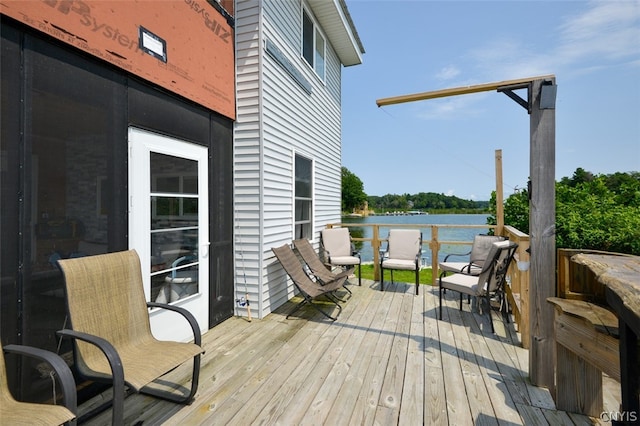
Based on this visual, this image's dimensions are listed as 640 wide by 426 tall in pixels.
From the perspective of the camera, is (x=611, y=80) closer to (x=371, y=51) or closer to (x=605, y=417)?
(x=371, y=51)

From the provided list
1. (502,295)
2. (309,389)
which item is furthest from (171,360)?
(502,295)

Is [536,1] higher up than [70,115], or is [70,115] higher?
[536,1]

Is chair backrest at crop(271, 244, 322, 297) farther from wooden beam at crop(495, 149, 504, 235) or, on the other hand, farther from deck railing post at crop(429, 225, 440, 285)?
wooden beam at crop(495, 149, 504, 235)

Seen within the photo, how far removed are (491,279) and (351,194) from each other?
132 ft

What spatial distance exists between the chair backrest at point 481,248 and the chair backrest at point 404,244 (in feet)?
3.17

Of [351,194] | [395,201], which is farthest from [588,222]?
[351,194]

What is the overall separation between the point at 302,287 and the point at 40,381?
262 cm

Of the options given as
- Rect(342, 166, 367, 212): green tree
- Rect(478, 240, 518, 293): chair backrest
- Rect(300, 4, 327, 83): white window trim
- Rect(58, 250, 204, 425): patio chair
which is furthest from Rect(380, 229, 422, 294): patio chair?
Rect(342, 166, 367, 212): green tree

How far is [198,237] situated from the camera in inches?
134

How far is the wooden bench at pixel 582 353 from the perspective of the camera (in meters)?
1.66

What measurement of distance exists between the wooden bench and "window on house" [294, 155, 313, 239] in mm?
3839

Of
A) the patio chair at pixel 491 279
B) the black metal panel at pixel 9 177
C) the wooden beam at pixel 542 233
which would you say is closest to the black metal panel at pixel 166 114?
the black metal panel at pixel 9 177

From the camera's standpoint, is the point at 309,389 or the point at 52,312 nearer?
the point at 52,312

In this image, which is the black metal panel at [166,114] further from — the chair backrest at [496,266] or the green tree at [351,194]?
the green tree at [351,194]
